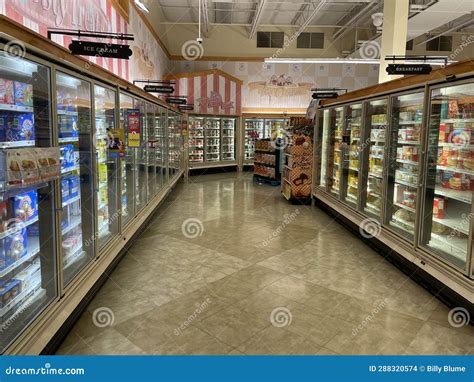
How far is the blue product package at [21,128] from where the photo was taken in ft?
8.90

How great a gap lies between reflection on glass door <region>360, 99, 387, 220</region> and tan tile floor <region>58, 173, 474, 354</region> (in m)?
0.62

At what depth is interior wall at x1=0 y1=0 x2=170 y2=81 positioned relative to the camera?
3.72 metres

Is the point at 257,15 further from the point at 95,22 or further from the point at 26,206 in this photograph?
the point at 26,206

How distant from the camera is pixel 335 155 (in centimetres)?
796

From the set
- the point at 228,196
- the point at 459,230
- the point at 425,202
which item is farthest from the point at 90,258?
the point at 228,196

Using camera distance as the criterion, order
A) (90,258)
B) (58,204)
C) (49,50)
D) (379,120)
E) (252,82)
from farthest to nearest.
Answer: (252,82)
(379,120)
(90,258)
(58,204)
(49,50)

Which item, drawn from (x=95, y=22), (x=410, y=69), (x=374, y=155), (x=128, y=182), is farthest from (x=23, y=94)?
(x=374, y=155)

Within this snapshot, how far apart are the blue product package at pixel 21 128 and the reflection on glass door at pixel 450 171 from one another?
378 cm

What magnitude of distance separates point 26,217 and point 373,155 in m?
4.79

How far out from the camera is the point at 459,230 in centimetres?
421

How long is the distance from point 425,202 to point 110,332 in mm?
3428

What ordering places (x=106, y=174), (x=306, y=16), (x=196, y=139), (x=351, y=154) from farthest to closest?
(x=196, y=139)
(x=306, y=16)
(x=351, y=154)
(x=106, y=174)

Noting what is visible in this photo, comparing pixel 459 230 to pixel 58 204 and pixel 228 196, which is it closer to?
pixel 58 204

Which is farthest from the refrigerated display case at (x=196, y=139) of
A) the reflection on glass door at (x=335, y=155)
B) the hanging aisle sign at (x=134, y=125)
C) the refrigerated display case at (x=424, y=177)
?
the hanging aisle sign at (x=134, y=125)
